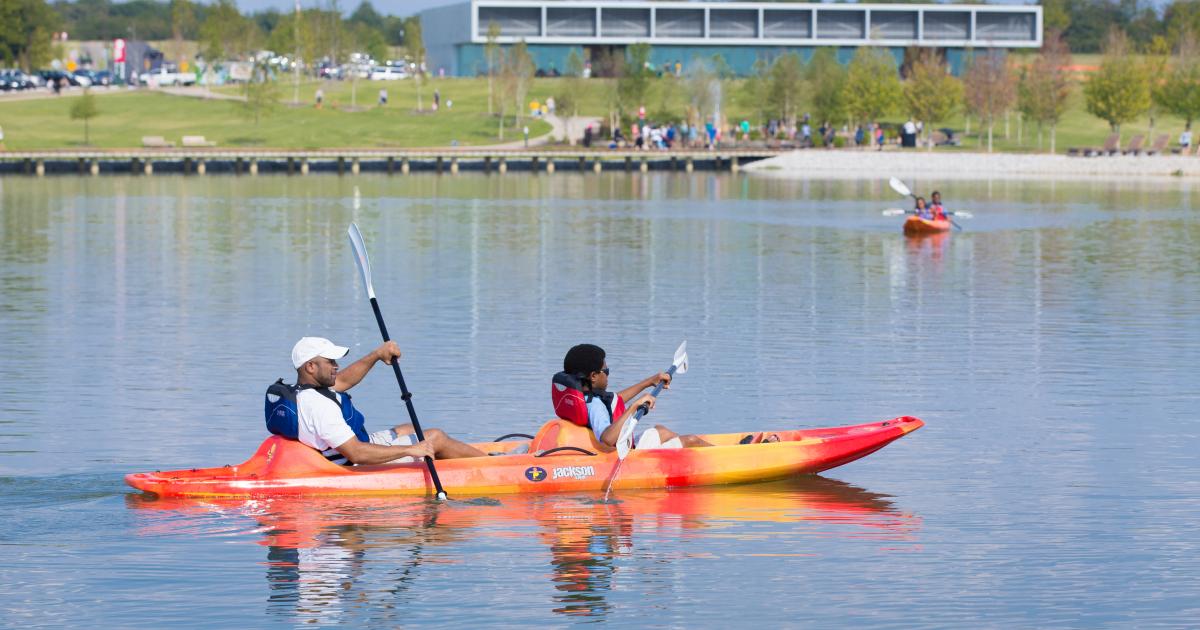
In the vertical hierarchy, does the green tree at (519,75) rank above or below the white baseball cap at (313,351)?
above

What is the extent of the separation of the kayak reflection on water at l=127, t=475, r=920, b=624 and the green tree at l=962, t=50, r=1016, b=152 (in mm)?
81920

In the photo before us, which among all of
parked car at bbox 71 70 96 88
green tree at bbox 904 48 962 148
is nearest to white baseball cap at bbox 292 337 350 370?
green tree at bbox 904 48 962 148

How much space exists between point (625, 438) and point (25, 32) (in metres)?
123

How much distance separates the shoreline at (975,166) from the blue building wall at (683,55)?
48.1 m

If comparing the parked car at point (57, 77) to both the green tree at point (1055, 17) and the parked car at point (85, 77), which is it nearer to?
the parked car at point (85, 77)

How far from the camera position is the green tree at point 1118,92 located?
95.8 m

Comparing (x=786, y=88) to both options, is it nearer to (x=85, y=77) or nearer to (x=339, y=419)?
(x=85, y=77)

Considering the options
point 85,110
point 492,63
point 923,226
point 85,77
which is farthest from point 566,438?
point 85,77

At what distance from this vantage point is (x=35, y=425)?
61.1 ft

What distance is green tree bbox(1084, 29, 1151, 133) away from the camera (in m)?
95.8

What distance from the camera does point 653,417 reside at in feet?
63.9

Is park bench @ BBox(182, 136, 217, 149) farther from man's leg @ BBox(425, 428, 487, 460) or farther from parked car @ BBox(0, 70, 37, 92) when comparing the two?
man's leg @ BBox(425, 428, 487, 460)

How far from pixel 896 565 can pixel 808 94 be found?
96.5m

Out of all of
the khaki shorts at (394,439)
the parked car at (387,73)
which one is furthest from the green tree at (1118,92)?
the khaki shorts at (394,439)
